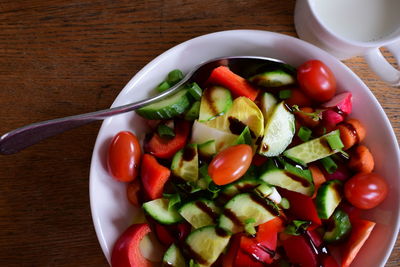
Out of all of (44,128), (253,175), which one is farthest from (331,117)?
(44,128)

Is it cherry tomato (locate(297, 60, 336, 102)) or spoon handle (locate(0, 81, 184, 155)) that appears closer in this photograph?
spoon handle (locate(0, 81, 184, 155))

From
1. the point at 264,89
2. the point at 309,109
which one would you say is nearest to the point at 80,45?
the point at 264,89

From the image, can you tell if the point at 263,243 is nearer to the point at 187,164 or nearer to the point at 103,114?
the point at 187,164

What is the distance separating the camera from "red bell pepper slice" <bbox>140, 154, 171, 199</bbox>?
111cm

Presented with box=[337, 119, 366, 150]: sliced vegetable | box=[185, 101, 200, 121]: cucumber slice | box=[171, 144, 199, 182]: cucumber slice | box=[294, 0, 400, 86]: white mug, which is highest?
box=[294, 0, 400, 86]: white mug

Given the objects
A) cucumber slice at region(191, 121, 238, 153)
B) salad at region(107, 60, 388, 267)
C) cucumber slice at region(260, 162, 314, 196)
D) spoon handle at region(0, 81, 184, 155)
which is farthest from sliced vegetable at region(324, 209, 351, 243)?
spoon handle at region(0, 81, 184, 155)

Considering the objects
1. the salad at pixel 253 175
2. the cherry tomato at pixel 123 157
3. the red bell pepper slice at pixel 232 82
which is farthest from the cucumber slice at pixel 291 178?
the cherry tomato at pixel 123 157

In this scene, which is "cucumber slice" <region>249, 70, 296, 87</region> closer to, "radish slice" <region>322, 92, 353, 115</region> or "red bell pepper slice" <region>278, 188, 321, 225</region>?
"radish slice" <region>322, 92, 353, 115</region>

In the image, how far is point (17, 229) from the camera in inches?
51.3

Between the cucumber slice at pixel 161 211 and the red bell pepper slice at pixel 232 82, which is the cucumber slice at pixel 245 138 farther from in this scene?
the cucumber slice at pixel 161 211

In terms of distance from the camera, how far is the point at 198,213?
1.10 metres

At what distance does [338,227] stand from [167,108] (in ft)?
1.78

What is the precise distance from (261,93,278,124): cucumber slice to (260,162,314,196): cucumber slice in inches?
5.5

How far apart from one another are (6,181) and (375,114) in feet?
3.56
